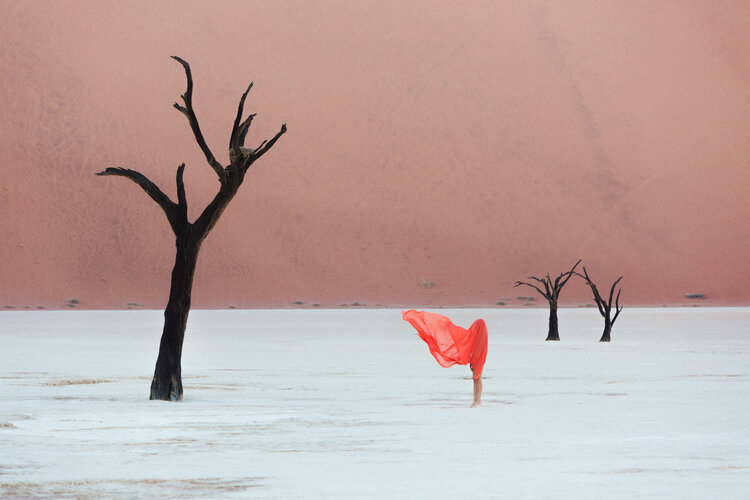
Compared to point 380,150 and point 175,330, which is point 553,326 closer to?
point 175,330

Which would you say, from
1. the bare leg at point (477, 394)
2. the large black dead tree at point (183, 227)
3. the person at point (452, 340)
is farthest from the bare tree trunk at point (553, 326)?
the person at point (452, 340)

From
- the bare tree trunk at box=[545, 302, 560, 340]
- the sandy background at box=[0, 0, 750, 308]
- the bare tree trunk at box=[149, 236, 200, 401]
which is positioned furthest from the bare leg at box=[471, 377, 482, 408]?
the sandy background at box=[0, 0, 750, 308]

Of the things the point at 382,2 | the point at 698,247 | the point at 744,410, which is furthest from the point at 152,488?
the point at 382,2

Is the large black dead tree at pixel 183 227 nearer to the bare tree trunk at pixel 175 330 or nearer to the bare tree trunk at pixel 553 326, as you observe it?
A: the bare tree trunk at pixel 175 330

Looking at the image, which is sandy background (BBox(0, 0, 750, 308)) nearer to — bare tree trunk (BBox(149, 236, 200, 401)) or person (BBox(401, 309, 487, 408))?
bare tree trunk (BBox(149, 236, 200, 401))

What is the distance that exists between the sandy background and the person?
178 feet

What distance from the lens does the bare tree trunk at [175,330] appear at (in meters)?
14.5

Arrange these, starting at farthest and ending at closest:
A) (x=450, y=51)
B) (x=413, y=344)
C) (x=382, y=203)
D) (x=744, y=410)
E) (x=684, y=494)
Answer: (x=450, y=51) < (x=382, y=203) < (x=413, y=344) < (x=744, y=410) < (x=684, y=494)

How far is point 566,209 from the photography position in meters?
76.9

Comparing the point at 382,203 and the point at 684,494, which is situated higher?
the point at 382,203

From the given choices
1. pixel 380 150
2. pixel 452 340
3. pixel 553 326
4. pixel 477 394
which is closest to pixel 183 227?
pixel 452 340

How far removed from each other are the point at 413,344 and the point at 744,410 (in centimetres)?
1605

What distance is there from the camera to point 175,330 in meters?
14.7

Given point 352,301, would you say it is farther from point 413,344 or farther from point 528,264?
point 413,344
